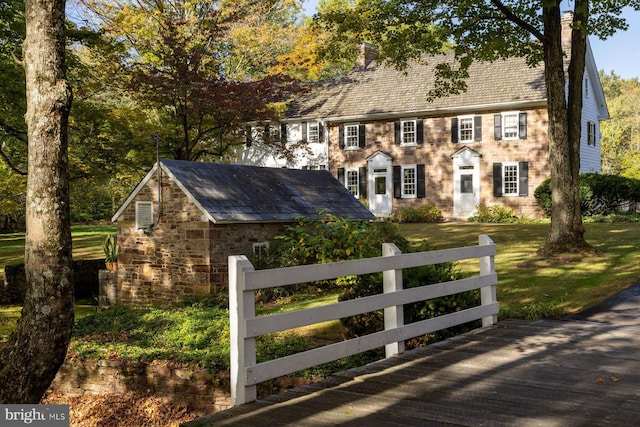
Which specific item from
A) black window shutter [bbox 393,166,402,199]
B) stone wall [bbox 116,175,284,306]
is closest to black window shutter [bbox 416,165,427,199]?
black window shutter [bbox 393,166,402,199]

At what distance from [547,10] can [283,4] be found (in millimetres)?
16849

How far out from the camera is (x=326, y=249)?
1463 cm

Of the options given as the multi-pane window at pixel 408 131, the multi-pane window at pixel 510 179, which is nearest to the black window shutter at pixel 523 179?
the multi-pane window at pixel 510 179

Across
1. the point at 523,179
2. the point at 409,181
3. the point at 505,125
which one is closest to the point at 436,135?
the point at 409,181

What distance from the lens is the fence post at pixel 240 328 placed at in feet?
17.1

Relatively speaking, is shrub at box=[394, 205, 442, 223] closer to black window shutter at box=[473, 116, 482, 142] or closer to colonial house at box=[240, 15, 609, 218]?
colonial house at box=[240, 15, 609, 218]

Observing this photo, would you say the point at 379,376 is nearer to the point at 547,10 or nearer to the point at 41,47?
the point at 41,47

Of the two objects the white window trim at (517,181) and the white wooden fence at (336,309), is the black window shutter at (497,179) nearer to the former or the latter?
the white window trim at (517,181)

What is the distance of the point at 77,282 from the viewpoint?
2016cm

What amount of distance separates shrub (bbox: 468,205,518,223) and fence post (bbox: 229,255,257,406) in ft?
84.6

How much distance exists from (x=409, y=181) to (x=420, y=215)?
112 inches

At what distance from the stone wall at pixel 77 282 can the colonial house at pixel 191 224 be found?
3.29 metres

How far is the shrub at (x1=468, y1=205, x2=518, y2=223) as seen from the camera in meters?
30.2

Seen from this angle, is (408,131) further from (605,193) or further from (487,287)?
(487,287)
